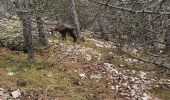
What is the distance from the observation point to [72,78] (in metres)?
14.8

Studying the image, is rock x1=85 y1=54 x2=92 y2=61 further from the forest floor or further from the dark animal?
the dark animal

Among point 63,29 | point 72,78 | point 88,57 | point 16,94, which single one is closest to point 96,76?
point 72,78

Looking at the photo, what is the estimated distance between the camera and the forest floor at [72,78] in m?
13.1

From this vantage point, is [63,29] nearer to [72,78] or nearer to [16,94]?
[72,78]

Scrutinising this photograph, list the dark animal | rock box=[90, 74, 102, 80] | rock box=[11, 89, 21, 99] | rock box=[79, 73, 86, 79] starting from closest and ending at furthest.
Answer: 1. rock box=[11, 89, 21, 99]
2. rock box=[79, 73, 86, 79]
3. rock box=[90, 74, 102, 80]
4. the dark animal

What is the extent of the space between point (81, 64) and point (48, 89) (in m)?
4.19

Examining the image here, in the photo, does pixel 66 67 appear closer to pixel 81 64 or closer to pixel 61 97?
pixel 81 64

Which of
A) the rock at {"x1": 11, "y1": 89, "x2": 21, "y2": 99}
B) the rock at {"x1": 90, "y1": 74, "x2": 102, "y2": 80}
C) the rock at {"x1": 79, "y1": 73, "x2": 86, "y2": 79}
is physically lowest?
the rock at {"x1": 90, "y1": 74, "x2": 102, "y2": 80}

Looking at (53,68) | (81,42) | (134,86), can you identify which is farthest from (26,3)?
(81,42)

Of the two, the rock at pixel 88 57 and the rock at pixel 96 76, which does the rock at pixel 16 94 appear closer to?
the rock at pixel 96 76

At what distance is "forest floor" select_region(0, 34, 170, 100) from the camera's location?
1308 centimetres

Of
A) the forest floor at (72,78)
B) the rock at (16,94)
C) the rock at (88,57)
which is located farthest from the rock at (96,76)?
the rock at (16,94)

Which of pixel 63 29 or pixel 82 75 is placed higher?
pixel 63 29

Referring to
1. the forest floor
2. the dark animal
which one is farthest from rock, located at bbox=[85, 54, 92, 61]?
the dark animal
